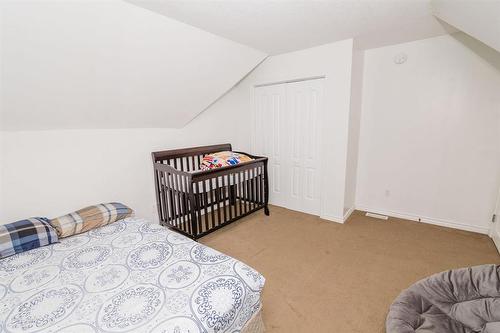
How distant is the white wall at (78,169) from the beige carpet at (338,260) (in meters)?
1.08

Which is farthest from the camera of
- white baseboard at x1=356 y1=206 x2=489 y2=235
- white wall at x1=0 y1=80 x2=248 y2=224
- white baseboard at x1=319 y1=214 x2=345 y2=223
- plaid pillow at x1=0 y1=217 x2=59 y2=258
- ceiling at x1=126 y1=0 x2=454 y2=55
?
white baseboard at x1=319 y1=214 x2=345 y2=223

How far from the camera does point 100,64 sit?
6.12 feet

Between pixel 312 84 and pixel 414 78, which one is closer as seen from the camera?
pixel 414 78

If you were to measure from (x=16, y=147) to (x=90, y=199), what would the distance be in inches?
28.8

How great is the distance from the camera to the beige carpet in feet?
5.57

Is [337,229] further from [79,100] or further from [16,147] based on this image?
[16,147]

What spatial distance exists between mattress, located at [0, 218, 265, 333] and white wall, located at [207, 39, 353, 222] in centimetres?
202

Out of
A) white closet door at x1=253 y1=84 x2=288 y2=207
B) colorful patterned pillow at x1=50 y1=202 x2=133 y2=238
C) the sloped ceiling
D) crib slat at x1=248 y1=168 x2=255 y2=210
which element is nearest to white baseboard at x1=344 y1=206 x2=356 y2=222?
white closet door at x1=253 y1=84 x2=288 y2=207

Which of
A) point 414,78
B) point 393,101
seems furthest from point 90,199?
point 414,78

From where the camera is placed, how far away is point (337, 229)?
295 centimetres

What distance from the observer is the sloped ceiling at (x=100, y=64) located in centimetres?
148

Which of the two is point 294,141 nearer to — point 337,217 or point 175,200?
point 337,217

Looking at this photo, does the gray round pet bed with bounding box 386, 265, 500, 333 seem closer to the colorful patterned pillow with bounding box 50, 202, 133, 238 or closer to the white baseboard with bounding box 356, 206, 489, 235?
the white baseboard with bounding box 356, 206, 489, 235

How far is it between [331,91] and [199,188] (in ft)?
6.53
